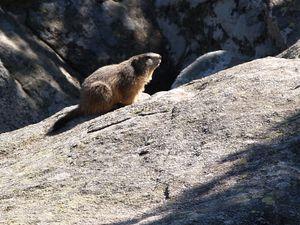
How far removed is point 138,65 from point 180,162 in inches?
258

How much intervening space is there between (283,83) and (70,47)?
9243mm

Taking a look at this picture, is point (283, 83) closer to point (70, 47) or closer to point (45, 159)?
point (45, 159)

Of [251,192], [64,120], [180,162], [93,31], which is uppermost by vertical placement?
[251,192]

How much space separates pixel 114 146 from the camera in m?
7.41

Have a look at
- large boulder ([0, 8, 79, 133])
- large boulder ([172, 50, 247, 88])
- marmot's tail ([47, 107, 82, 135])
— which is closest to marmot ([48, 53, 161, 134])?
marmot's tail ([47, 107, 82, 135])

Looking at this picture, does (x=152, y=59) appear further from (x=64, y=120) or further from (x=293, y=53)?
(x=293, y=53)

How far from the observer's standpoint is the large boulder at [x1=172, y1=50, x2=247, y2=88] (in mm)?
12480

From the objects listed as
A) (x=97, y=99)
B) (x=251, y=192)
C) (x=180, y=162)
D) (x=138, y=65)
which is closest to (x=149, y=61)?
(x=138, y=65)

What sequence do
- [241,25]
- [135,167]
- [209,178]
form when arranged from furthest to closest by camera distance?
[241,25], [135,167], [209,178]

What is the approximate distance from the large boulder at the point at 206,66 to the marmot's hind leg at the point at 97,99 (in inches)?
48.8

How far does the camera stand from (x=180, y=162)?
Result: 21.4 feet

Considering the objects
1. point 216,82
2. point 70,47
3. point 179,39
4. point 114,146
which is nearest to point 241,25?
point 179,39

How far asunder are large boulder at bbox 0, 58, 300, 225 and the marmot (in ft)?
6.95

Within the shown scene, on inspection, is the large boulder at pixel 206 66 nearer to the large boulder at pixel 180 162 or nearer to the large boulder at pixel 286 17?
the large boulder at pixel 286 17
